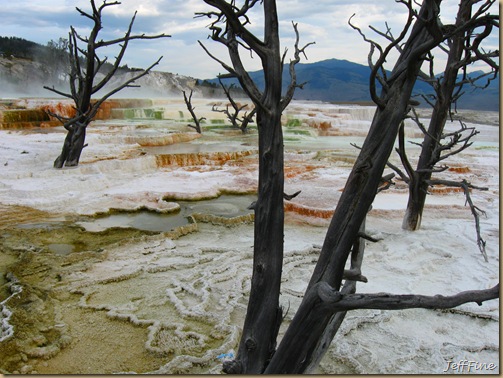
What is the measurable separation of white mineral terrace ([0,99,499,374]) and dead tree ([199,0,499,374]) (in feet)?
2.97

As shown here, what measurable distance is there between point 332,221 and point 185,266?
102 inches

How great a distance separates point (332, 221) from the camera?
173 centimetres

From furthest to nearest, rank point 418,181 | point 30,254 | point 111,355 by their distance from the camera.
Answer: point 418,181, point 30,254, point 111,355

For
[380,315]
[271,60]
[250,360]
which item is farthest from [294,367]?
[380,315]

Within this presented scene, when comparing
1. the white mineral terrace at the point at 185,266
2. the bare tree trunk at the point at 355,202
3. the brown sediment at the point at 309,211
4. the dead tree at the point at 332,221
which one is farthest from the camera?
the brown sediment at the point at 309,211

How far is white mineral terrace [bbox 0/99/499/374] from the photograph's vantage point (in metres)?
2.78

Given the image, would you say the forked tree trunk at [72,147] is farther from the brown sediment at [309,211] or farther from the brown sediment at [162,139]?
the brown sediment at [309,211]

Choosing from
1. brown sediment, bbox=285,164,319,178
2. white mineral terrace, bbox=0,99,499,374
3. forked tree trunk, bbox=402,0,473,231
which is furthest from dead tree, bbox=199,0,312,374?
brown sediment, bbox=285,164,319,178

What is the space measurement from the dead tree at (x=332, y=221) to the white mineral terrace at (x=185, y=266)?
91 cm

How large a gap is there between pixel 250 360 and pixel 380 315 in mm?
1671

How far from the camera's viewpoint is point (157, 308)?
335 centimetres

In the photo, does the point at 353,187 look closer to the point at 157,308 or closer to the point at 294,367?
the point at 294,367

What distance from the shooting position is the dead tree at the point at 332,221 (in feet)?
5.13

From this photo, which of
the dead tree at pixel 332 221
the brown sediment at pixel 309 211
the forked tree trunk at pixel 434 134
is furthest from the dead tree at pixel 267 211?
the brown sediment at pixel 309 211
